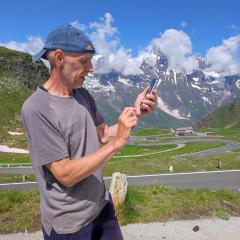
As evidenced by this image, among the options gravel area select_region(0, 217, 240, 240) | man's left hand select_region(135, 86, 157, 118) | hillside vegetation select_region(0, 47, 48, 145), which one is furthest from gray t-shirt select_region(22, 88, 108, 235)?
hillside vegetation select_region(0, 47, 48, 145)

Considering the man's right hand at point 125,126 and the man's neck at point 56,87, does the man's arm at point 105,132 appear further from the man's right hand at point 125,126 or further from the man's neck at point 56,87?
the man's right hand at point 125,126

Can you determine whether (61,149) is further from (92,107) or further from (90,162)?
(92,107)

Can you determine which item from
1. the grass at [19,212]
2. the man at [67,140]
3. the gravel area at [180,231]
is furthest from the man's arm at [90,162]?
the grass at [19,212]

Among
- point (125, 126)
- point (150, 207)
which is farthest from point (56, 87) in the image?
point (150, 207)

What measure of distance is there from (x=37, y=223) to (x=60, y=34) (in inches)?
244

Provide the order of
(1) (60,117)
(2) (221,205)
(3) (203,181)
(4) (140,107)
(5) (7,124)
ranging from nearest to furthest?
(1) (60,117)
(4) (140,107)
(2) (221,205)
(3) (203,181)
(5) (7,124)

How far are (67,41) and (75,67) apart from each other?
0.74 ft

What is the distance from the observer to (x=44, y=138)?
3.72 m

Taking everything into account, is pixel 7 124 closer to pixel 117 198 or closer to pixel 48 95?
pixel 117 198

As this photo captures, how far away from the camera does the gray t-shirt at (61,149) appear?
373 cm

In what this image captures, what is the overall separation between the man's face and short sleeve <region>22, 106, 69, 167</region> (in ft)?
1.27

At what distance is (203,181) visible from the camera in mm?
23484

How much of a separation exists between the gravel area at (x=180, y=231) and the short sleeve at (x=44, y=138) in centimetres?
545

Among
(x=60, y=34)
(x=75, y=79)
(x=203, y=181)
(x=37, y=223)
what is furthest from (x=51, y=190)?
(x=203, y=181)
